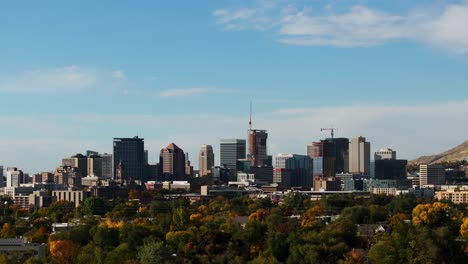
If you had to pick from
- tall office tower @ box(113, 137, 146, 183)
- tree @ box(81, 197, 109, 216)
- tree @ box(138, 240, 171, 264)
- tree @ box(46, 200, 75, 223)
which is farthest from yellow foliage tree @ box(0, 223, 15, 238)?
tall office tower @ box(113, 137, 146, 183)

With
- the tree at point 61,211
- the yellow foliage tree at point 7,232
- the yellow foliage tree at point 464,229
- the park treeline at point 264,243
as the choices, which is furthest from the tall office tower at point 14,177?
the yellow foliage tree at point 464,229

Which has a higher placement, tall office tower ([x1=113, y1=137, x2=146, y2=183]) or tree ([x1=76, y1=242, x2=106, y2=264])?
tall office tower ([x1=113, y1=137, x2=146, y2=183])

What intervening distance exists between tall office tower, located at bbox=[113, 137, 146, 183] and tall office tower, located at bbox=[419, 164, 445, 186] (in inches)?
2060

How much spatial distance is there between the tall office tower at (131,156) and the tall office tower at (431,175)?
5233 centimetres

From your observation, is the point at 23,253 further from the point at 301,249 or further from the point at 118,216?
the point at 118,216

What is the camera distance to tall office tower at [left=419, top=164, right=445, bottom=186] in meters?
186

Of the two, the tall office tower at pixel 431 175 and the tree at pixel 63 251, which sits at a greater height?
the tall office tower at pixel 431 175

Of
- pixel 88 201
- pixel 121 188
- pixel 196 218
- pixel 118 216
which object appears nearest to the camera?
pixel 196 218

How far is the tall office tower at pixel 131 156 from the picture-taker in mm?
193875

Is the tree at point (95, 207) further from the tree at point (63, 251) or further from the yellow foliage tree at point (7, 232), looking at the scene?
the tree at point (63, 251)

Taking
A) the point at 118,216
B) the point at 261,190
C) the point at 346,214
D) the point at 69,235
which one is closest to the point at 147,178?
the point at 261,190

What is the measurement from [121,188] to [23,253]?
305 ft

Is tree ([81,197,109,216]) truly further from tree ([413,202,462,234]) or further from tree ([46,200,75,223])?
tree ([413,202,462,234])

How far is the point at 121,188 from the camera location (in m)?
142
